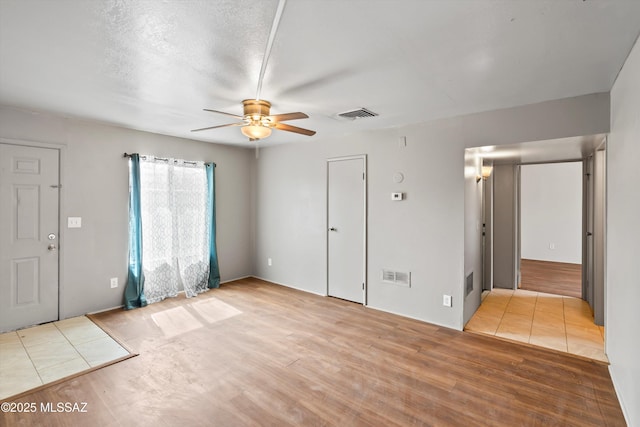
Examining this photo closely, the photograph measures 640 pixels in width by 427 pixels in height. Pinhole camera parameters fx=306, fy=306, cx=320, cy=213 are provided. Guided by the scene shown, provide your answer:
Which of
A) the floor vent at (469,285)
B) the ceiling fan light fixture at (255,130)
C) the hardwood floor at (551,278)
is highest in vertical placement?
the ceiling fan light fixture at (255,130)

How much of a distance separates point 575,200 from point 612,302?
5.75 metres

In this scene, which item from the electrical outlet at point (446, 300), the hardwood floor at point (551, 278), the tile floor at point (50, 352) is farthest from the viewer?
the hardwood floor at point (551, 278)

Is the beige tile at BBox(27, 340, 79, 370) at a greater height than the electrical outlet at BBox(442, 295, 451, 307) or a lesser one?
lesser

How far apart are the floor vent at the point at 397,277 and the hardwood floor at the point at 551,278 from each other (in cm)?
262

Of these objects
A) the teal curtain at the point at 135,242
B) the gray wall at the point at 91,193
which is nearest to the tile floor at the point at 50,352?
the gray wall at the point at 91,193

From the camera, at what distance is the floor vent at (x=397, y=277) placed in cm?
390

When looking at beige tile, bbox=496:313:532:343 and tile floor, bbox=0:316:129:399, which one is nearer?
tile floor, bbox=0:316:129:399

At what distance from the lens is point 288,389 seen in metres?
2.39

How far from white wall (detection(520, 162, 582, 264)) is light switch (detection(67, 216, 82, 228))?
816 cm

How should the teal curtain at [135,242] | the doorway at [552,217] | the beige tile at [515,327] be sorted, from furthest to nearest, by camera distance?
the doorway at [552,217] < the teal curtain at [135,242] < the beige tile at [515,327]

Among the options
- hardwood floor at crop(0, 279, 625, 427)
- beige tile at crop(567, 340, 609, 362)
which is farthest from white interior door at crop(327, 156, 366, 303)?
beige tile at crop(567, 340, 609, 362)

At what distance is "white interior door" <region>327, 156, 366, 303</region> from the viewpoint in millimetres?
4375

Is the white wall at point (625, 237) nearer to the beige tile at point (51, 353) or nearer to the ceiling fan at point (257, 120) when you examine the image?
the ceiling fan at point (257, 120)

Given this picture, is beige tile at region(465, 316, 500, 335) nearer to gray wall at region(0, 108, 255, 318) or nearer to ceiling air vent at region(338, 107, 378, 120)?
ceiling air vent at region(338, 107, 378, 120)
